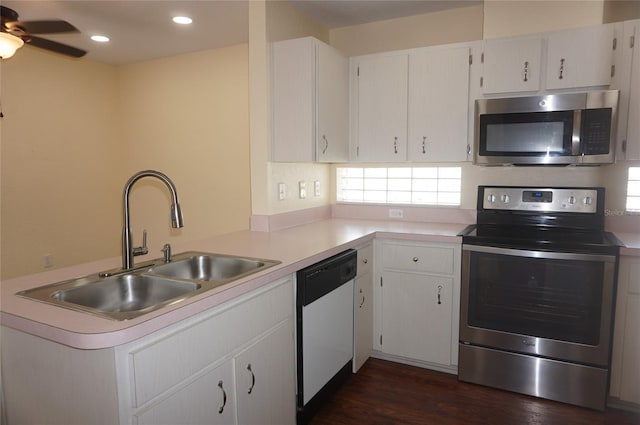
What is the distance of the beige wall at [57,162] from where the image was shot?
154 inches

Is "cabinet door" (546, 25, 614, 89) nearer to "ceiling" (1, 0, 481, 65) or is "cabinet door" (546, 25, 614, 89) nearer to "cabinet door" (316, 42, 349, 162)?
"ceiling" (1, 0, 481, 65)

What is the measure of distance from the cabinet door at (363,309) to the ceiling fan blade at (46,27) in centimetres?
231

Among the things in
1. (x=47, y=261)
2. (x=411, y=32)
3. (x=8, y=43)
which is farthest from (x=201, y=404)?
(x=47, y=261)

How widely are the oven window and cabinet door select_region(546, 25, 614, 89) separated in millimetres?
1073

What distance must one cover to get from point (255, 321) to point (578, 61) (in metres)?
2.33

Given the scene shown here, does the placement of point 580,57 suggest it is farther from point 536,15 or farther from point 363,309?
point 363,309

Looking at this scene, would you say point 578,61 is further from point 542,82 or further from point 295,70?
point 295,70

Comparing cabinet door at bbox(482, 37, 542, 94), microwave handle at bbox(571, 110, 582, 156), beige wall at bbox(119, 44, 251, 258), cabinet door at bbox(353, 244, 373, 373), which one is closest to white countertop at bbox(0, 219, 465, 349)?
cabinet door at bbox(353, 244, 373, 373)

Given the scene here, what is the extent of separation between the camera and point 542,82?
8.42ft

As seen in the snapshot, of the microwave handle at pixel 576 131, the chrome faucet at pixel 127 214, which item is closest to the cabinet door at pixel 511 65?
the microwave handle at pixel 576 131

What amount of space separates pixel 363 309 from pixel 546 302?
1.04 metres

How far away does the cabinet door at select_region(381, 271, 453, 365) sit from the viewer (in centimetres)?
262

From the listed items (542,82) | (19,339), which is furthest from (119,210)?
(542,82)

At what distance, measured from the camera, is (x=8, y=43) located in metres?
2.54
